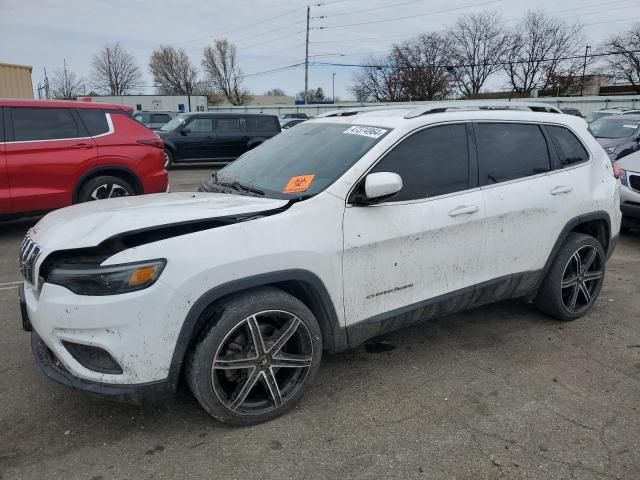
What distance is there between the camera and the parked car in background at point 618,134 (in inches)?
415

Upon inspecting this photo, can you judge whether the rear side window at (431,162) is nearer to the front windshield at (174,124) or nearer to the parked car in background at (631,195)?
the parked car in background at (631,195)

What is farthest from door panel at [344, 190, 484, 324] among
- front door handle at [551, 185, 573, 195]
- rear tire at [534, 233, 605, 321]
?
rear tire at [534, 233, 605, 321]

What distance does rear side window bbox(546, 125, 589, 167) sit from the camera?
403 cm

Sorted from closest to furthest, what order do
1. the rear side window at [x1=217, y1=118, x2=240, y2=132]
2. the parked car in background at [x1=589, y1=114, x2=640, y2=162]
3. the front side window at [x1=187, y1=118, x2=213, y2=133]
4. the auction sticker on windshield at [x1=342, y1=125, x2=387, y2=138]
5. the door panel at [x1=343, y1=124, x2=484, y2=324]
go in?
1. the door panel at [x1=343, y1=124, x2=484, y2=324]
2. the auction sticker on windshield at [x1=342, y1=125, x2=387, y2=138]
3. the parked car in background at [x1=589, y1=114, x2=640, y2=162]
4. the front side window at [x1=187, y1=118, x2=213, y2=133]
5. the rear side window at [x1=217, y1=118, x2=240, y2=132]

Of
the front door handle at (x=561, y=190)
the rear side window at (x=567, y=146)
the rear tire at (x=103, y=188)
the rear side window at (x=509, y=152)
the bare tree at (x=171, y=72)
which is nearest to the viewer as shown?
the rear side window at (x=509, y=152)

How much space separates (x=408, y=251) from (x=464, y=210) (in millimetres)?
540

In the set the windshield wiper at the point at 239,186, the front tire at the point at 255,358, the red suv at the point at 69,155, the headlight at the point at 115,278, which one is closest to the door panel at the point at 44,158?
the red suv at the point at 69,155

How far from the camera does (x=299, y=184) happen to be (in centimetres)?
310

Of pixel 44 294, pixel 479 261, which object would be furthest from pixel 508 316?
pixel 44 294

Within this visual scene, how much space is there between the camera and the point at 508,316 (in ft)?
14.4

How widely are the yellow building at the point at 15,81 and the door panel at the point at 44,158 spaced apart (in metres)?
11.9

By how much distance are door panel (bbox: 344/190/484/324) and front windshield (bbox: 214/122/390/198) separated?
0.35 meters

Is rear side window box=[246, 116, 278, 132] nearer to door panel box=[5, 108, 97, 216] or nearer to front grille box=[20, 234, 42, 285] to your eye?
door panel box=[5, 108, 97, 216]

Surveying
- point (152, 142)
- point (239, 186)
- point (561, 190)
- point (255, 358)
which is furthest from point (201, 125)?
point (255, 358)
